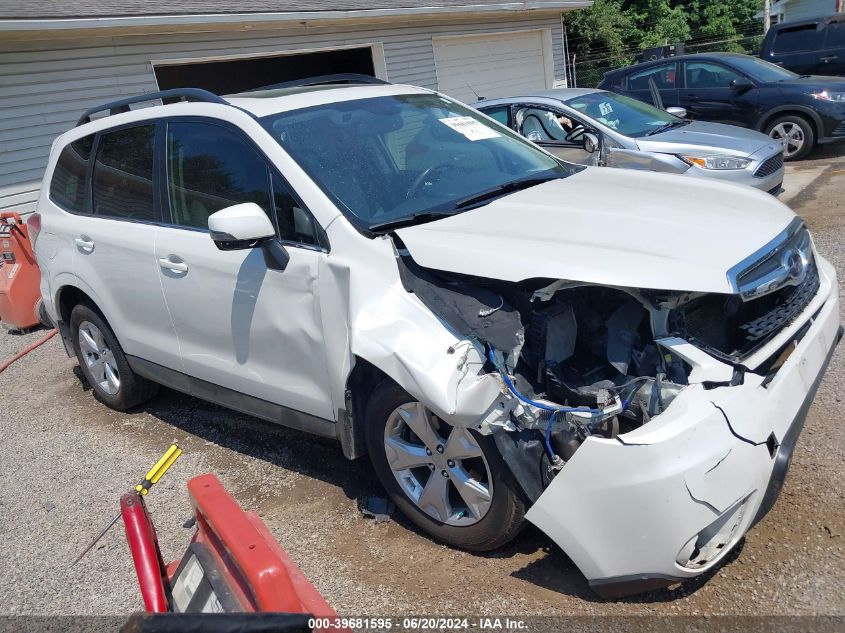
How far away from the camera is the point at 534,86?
16531mm

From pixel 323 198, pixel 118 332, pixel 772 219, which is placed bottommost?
pixel 118 332

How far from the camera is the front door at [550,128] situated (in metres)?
8.13

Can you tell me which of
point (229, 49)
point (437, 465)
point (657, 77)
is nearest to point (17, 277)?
point (229, 49)

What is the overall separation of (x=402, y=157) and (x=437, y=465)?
62.7 inches

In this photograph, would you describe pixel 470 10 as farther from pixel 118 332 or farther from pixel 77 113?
pixel 118 332

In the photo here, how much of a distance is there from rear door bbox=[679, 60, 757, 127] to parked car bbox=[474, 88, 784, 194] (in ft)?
8.97

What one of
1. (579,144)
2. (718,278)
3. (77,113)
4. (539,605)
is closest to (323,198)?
(718,278)

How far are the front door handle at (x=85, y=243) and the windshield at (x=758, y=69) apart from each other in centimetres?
1019

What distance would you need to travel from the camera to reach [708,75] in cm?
1167

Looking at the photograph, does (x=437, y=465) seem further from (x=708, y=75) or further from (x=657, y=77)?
(x=657, y=77)

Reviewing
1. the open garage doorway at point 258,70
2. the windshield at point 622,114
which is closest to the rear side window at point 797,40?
the windshield at point 622,114

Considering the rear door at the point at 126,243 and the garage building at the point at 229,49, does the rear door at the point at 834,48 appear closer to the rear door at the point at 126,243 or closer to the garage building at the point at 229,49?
the garage building at the point at 229,49

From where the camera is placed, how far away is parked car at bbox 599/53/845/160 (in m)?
10.7

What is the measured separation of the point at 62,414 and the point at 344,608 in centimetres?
334
